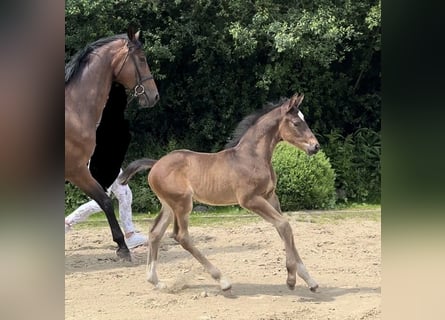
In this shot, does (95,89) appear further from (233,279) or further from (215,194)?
(233,279)

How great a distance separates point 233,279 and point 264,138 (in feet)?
3.96

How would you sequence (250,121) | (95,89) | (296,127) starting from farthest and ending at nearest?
(95,89) → (250,121) → (296,127)

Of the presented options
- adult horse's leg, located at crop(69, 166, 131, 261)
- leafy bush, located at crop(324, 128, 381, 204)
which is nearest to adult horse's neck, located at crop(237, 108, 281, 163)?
adult horse's leg, located at crop(69, 166, 131, 261)

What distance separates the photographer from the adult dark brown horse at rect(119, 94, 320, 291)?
13.8 ft

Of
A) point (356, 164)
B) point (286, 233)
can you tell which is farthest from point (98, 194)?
point (356, 164)

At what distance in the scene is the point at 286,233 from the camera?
4.11 meters

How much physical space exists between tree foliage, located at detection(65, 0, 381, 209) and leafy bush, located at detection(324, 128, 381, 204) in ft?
1.65

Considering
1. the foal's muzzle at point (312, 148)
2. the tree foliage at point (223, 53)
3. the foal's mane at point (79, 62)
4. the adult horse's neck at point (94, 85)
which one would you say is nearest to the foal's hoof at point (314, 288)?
the foal's muzzle at point (312, 148)

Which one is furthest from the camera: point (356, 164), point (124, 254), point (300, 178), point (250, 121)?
point (356, 164)

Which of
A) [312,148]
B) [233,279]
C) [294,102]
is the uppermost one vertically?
[294,102]
